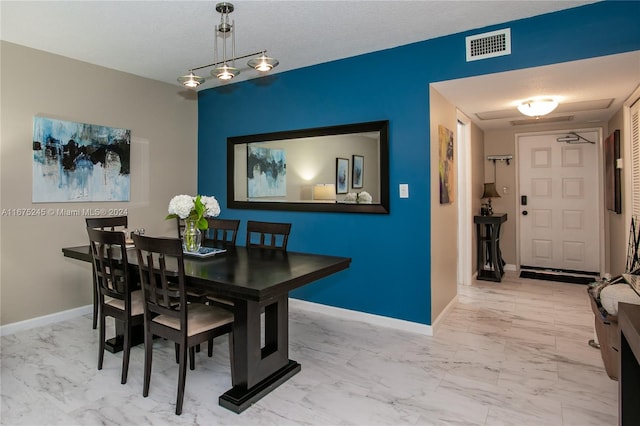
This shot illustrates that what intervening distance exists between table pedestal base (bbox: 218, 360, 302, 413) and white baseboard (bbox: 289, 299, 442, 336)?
4.32 feet

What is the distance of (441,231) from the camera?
3.59 meters

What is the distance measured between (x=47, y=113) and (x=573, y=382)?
4776 mm

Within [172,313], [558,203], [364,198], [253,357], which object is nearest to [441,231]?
[364,198]

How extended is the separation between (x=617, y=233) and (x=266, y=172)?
13.4 feet

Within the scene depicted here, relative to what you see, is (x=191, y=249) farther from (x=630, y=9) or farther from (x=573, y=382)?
(x=630, y=9)

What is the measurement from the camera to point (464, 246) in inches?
196

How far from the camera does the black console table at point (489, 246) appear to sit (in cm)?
515

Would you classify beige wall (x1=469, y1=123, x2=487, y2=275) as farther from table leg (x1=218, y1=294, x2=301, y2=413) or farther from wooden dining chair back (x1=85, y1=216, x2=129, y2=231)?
wooden dining chair back (x1=85, y1=216, x2=129, y2=231)

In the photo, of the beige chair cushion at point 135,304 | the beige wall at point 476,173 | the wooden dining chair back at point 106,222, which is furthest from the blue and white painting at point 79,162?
the beige wall at point 476,173

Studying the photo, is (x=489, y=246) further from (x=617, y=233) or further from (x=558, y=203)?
(x=617, y=233)

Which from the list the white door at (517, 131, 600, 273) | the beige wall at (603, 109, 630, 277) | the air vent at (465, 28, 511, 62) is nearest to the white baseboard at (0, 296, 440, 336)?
the beige wall at (603, 109, 630, 277)

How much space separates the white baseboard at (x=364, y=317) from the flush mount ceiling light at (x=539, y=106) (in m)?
2.38

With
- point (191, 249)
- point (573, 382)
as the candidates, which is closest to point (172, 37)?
point (191, 249)

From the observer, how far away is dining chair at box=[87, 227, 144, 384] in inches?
93.5
